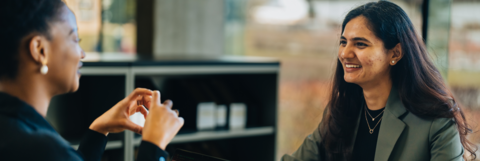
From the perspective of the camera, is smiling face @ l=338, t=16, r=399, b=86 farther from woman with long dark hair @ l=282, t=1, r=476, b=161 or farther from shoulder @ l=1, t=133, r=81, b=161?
shoulder @ l=1, t=133, r=81, b=161

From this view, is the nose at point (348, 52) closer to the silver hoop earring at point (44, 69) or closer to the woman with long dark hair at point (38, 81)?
the woman with long dark hair at point (38, 81)

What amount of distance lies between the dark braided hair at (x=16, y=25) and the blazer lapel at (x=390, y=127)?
0.89m

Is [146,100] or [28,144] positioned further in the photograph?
[146,100]

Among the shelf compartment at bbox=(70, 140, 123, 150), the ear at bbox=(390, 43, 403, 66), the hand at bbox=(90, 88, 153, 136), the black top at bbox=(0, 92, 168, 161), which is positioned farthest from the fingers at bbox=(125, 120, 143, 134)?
the shelf compartment at bbox=(70, 140, 123, 150)

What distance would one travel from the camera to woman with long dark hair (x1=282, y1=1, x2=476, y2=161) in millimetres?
1120

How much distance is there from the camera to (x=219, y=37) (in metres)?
3.09

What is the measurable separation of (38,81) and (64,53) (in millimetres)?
83

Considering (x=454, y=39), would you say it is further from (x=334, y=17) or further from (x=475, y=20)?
(x=334, y=17)

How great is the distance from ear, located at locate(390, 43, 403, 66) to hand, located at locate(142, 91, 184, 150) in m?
0.60

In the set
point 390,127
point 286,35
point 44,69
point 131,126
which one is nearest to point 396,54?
point 390,127

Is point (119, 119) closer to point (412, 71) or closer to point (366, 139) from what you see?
point (366, 139)

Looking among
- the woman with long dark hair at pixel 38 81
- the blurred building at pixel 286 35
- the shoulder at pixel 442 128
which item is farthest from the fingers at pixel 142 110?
the shoulder at pixel 442 128

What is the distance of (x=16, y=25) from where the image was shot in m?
0.86

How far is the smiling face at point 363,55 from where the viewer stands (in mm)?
1124
